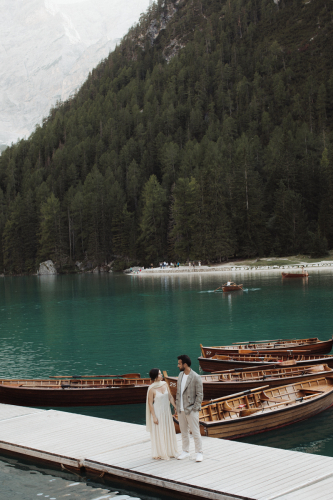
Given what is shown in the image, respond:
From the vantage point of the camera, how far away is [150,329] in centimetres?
3628

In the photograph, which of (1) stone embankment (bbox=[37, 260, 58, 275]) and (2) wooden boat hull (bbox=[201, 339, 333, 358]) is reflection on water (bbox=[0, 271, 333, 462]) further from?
(1) stone embankment (bbox=[37, 260, 58, 275])

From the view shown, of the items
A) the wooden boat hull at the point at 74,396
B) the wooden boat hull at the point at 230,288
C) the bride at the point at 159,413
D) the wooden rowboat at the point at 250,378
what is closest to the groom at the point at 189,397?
the bride at the point at 159,413

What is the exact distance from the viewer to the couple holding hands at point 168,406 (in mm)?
10812

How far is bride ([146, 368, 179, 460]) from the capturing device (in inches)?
426

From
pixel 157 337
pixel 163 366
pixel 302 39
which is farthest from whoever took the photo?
pixel 302 39

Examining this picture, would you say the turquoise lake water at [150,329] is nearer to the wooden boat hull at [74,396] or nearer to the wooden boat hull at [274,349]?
the wooden boat hull at [74,396]

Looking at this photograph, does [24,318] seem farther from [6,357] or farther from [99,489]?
[99,489]

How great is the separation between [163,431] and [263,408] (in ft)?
15.9

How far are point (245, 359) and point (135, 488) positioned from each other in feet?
34.8

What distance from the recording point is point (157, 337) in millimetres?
32656

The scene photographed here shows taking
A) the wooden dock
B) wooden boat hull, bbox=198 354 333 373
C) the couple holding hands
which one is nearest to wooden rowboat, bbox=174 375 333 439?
the wooden dock

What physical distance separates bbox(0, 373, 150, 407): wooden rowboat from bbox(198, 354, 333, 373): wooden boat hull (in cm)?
398

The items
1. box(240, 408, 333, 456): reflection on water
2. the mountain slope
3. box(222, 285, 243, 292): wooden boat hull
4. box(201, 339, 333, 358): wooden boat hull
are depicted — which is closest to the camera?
box(240, 408, 333, 456): reflection on water

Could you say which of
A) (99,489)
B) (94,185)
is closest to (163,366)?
(99,489)
